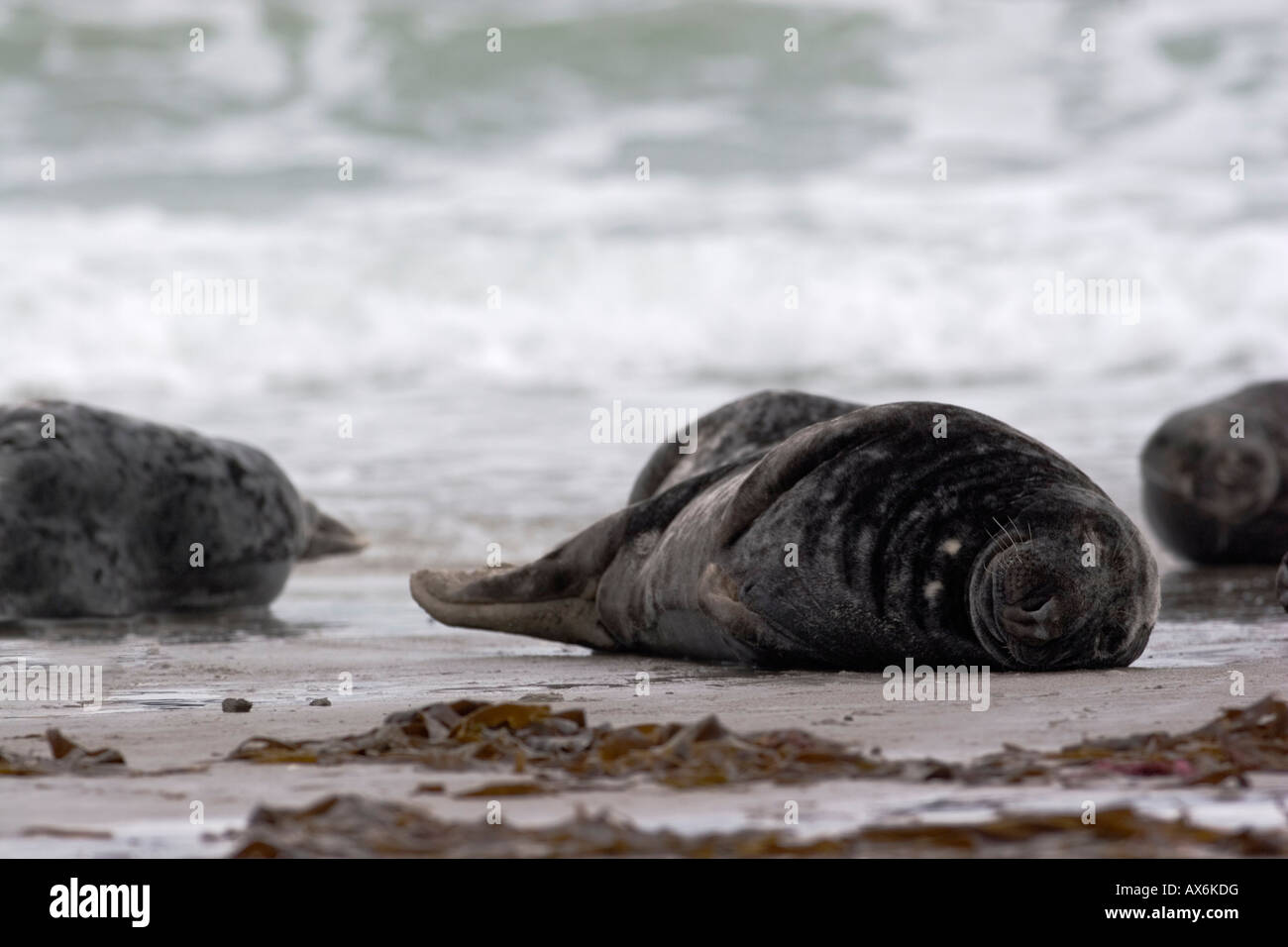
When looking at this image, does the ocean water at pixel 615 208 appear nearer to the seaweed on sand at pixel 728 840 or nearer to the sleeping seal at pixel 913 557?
the sleeping seal at pixel 913 557

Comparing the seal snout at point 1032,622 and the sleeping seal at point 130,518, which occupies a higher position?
the sleeping seal at point 130,518

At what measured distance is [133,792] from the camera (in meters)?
3.13

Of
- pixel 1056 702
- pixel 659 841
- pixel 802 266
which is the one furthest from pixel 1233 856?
pixel 802 266

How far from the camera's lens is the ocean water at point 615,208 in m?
19.9

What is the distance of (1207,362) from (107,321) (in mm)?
12911

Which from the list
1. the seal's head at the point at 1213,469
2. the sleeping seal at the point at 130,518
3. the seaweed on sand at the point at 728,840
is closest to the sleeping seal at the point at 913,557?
the seaweed on sand at the point at 728,840

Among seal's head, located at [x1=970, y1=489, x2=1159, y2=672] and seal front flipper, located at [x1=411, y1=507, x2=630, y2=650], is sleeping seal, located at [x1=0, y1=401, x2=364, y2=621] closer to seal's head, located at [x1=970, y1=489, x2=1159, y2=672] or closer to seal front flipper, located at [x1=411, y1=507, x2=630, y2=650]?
seal front flipper, located at [x1=411, y1=507, x2=630, y2=650]

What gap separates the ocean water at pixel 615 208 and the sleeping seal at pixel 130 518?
8421 mm

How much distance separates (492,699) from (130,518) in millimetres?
3624

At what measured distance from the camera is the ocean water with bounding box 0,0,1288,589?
1991cm

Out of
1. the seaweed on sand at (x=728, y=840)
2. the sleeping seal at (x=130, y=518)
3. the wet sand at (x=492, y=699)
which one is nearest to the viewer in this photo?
the seaweed on sand at (x=728, y=840)

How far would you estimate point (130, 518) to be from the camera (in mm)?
7668

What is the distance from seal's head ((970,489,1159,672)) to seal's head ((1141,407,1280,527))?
5150 mm
